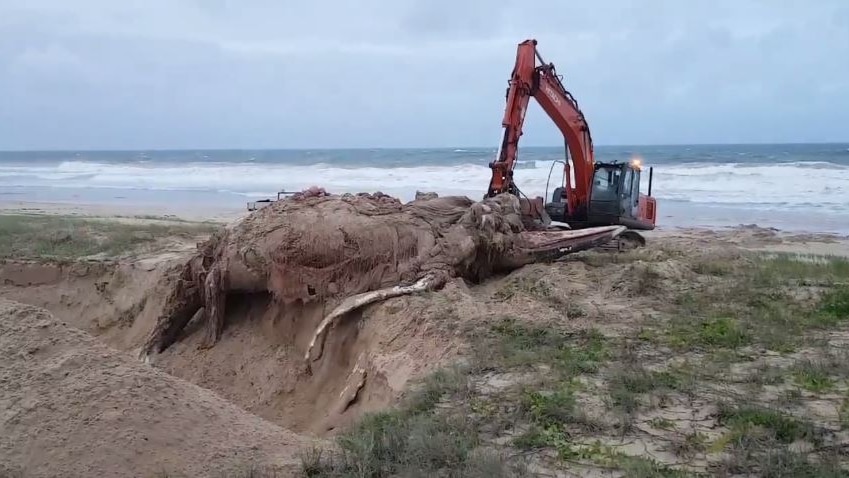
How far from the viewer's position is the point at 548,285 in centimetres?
868

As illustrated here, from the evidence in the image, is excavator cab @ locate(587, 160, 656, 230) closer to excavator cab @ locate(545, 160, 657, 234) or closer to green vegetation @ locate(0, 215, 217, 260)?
excavator cab @ locate(545, 160, 657, 234)

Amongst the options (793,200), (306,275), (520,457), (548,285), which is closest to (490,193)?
(548,285)

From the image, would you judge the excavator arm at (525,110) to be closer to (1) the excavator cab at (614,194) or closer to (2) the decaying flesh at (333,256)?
(1) the excavator cab at (614,194)

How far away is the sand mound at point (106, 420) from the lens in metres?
4.15

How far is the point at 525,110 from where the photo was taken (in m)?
12.3

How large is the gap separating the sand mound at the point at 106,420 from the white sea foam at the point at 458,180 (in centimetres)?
2585

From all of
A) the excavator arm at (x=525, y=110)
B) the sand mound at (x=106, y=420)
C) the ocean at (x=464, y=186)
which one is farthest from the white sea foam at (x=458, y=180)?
the sand mound at (x=106, y=420)

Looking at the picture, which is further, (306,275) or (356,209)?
(356,209)

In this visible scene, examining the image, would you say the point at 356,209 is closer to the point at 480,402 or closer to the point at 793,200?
the point at 480,402

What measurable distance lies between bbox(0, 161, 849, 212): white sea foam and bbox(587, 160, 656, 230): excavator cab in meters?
15.8

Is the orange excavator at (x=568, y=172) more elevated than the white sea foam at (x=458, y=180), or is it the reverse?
the orange excavator at (x=568, y=172)

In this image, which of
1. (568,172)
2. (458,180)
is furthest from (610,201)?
A: (458,180)

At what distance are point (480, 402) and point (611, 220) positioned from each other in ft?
27.5

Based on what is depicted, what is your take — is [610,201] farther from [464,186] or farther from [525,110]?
[464,186]
